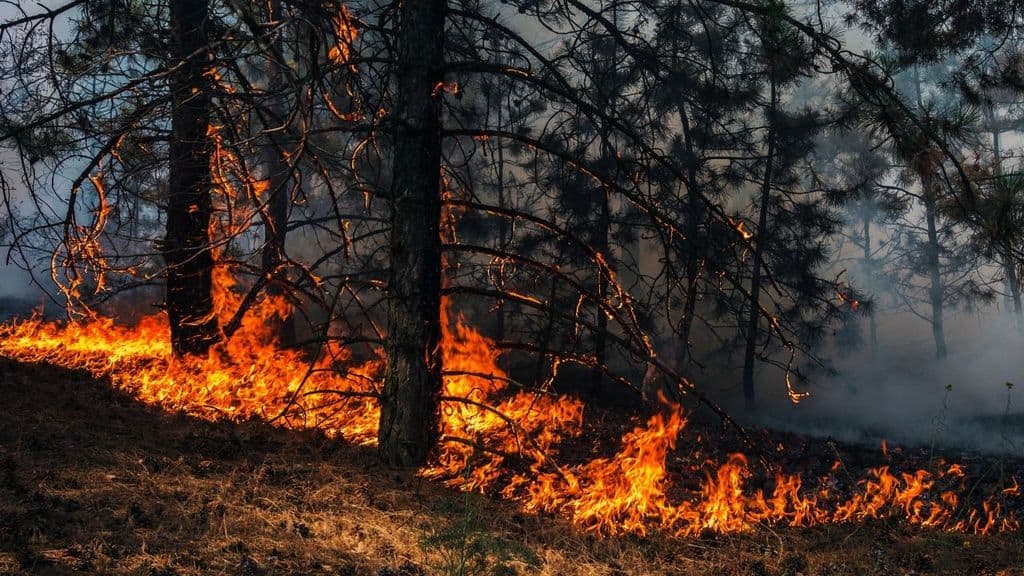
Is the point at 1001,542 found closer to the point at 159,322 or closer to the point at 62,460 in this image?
the point at 62,460

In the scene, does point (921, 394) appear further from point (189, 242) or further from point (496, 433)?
point (189, 242)

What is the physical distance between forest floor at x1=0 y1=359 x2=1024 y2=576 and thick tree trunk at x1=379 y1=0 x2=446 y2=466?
0.53 meters

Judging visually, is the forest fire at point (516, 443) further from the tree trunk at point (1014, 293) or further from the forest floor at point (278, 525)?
the tree trunk at point (1014, 293)

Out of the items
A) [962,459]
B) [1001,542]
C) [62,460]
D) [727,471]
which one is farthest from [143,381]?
[962,459]

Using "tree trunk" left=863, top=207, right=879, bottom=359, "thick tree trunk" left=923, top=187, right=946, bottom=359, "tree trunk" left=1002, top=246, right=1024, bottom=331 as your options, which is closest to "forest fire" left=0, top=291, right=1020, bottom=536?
"tree trunk" left=1002, top=246, right=1024, bottom=331

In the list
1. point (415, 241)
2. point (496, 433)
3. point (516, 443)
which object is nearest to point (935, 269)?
point (496, 433)

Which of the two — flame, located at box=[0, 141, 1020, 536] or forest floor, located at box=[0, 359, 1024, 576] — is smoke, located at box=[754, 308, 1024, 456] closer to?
flame, located at box=[0, 141, 1020, 536]

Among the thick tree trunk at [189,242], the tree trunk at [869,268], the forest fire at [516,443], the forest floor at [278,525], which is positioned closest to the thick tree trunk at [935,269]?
the tree trunk at [869,268]

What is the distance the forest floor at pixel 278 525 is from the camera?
4070mm

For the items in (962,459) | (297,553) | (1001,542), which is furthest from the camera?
(962,459)

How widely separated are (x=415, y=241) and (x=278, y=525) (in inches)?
100

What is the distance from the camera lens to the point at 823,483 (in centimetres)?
803

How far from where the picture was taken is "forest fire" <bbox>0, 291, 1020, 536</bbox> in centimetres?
621

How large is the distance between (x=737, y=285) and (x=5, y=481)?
501 cm
